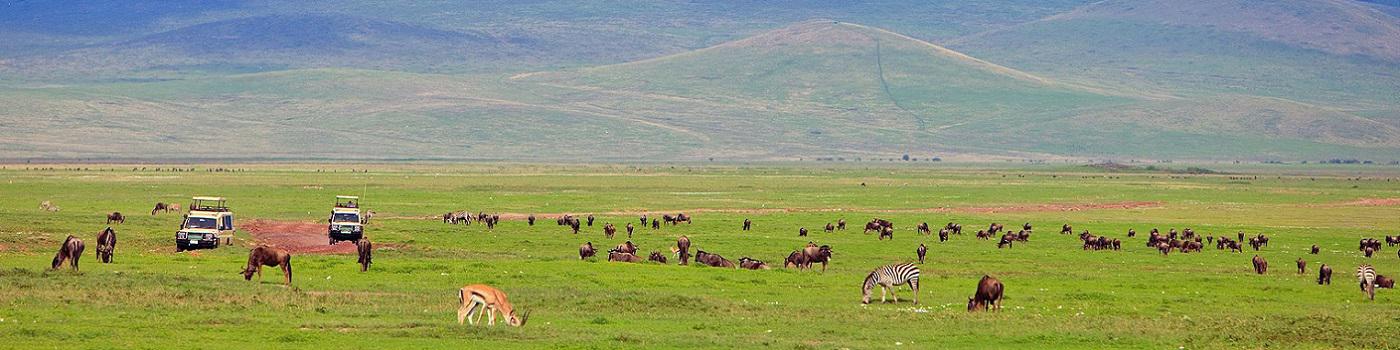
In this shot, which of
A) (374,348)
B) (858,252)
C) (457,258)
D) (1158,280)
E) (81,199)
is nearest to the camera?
(374,348)

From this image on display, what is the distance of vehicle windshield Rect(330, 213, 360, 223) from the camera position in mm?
40625

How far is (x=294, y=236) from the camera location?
4344cm

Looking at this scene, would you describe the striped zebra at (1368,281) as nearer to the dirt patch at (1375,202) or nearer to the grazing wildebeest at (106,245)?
the grazing wildebeest at (106,245)

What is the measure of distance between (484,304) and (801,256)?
1342 centimetres

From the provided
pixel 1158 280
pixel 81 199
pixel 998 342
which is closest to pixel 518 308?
pixel 998 342

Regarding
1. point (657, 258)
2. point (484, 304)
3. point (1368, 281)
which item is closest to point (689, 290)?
point (657, 258)

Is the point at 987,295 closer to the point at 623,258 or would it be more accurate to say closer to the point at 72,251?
A: the point at 623,258

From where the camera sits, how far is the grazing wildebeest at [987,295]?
25.7 metres

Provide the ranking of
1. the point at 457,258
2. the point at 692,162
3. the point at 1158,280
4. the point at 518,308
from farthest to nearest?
the point at 692,162
the point at 457,258
the point at 1158,280
the point at 518,308

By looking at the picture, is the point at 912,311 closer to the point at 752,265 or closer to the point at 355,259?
the point at 752,265

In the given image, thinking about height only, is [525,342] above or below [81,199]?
below

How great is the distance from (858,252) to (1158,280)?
9.60 metres

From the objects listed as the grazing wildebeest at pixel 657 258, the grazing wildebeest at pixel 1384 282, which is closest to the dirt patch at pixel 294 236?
the grazing wildebeest at pixel 657 258

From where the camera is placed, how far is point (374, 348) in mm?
20422
